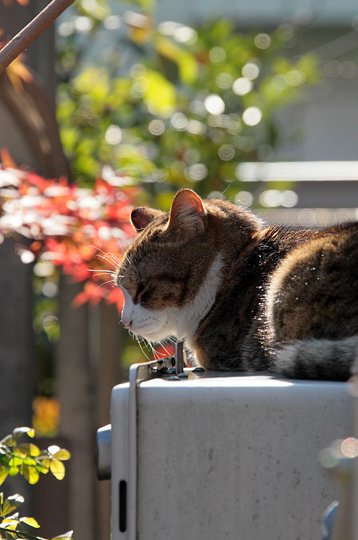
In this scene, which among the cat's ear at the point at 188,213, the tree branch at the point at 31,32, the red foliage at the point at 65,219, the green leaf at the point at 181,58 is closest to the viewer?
the tree branch at the point at 31,32

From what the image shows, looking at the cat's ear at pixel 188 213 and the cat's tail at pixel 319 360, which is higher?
the cat's ear at pixel 188 213

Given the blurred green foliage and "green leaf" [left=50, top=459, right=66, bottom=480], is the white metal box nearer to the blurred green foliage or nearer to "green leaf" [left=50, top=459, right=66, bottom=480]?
"green leaf" [left=50, top=459, right=66, bottom=480]

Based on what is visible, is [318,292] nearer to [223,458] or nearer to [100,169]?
[223,458]

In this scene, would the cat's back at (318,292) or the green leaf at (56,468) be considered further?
the cat's back at (318,292)

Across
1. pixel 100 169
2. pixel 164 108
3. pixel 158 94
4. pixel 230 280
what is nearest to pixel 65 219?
pixel 230 280

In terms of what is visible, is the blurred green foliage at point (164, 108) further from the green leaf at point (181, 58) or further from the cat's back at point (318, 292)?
the cat's back at point (318, 292)

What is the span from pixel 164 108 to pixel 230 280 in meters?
2.40

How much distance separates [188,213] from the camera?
266cm

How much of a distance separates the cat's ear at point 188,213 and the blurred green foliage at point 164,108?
1.68 metres

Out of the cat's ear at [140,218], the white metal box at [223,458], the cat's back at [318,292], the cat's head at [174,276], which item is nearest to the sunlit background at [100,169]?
the cat's ear at [140,218]

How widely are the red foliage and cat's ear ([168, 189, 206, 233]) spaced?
10.4 inches

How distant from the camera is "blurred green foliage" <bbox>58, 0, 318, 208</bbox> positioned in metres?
4.69

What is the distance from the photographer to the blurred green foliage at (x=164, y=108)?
469 cm

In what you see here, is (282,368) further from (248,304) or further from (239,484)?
(248,304)
